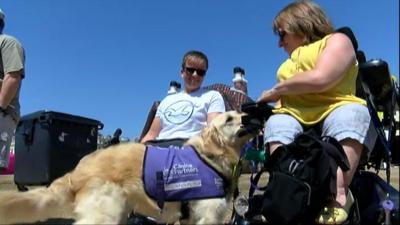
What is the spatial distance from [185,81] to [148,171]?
159 cm

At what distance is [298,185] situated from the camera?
346cm

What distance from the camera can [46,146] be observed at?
5.89 metres

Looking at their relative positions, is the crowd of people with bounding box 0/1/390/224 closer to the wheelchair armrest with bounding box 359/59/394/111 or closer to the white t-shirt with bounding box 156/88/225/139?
the wheelchair armrest with bounding box 359/59/394/111

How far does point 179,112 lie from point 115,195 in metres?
1.40

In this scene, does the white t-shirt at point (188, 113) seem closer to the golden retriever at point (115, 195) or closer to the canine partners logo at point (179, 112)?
the canine partners logo at point (179, 112)

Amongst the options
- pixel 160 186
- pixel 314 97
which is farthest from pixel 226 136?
pixel 314 97

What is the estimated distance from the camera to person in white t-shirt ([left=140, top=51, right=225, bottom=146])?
210 inches

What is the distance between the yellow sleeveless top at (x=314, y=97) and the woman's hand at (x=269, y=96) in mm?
77

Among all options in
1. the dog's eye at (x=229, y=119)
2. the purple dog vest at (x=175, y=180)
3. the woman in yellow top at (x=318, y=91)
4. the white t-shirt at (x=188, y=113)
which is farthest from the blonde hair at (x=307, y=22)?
the white t-shirt at (x=188, y=113)

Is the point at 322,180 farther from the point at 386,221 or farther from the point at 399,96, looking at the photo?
the point at 399,96

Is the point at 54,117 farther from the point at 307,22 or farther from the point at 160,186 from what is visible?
the point at 307,22

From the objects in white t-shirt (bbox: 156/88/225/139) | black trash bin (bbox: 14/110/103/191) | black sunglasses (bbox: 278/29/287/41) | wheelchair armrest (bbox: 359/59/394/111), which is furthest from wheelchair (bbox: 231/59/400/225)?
black trash bin (bbox: 14/110/103/191)

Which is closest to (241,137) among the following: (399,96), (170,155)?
(170,155)

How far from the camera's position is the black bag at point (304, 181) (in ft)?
11.3
